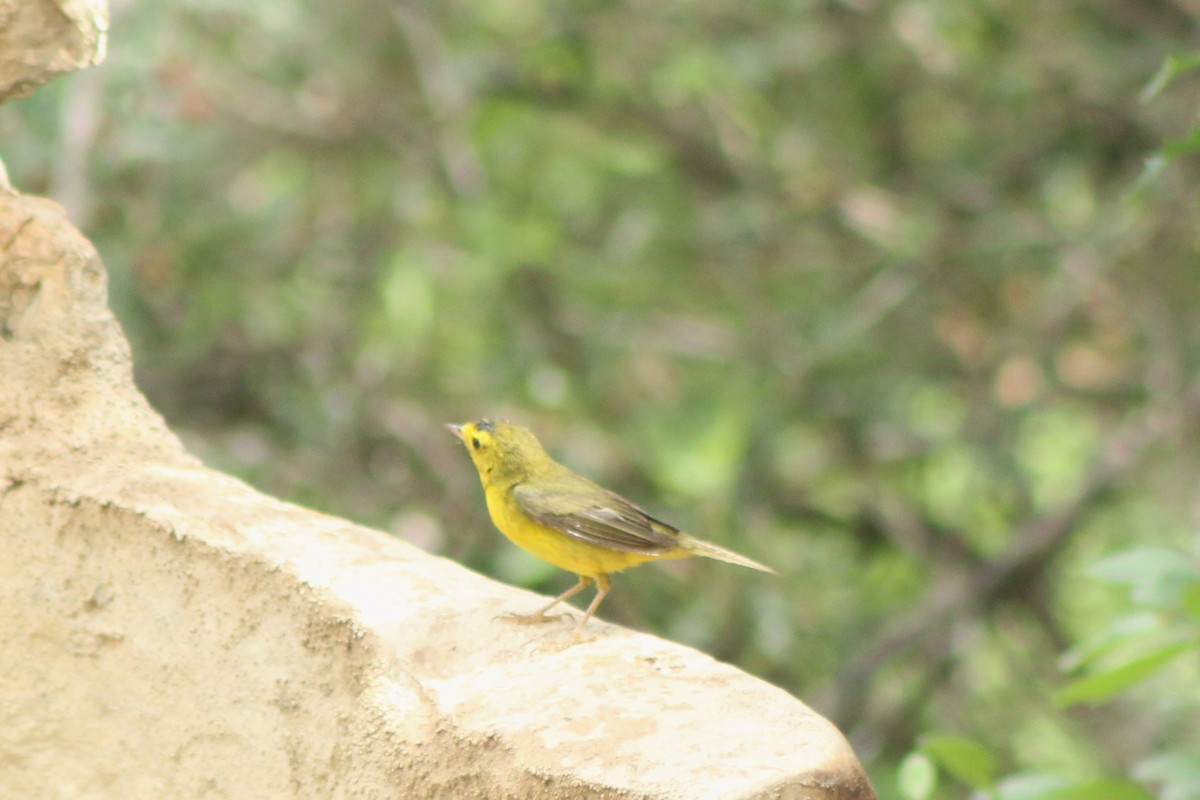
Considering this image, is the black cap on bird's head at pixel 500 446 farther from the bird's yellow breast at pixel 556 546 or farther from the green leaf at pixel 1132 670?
the green leaf at pixel 1132 670

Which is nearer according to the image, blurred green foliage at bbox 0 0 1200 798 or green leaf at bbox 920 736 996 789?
green leaf at bbox 920 736 996 789

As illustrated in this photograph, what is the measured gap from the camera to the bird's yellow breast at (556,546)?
342cm

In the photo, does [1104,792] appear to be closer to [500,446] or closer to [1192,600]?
[1192,600]

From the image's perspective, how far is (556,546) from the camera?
11.4ft

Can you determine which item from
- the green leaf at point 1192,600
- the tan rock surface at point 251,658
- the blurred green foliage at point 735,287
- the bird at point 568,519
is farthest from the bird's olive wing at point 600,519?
the blurred green foliage at point 735,287

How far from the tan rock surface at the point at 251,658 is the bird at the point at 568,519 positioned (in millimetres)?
513

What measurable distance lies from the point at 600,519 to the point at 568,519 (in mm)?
79

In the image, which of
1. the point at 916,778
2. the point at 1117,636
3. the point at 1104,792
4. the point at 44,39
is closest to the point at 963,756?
the point at 916,778

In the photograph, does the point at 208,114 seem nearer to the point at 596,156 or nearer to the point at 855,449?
the point at 596,156

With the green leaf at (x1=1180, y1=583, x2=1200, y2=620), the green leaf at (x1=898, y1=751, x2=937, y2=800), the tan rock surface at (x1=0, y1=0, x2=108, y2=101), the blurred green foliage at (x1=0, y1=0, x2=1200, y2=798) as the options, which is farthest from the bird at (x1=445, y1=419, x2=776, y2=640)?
the blurred green foliage at (x1=0, y1=0, x2=1200, y2=798)

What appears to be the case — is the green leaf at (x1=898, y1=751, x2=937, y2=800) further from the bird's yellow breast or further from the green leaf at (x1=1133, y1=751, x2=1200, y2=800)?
the bird's yellow breast

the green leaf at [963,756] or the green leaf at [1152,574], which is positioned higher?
the green leaf at [1152,574]

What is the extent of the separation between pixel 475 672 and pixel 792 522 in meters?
4.64

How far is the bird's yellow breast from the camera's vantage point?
3.42 meters
